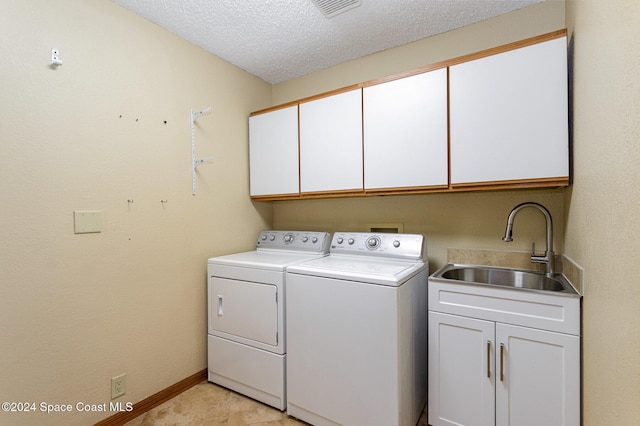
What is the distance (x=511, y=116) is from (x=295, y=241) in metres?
1.63

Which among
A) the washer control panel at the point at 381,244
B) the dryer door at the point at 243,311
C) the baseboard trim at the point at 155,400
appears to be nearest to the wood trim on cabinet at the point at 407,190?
the washer control panel at the point at 381,244

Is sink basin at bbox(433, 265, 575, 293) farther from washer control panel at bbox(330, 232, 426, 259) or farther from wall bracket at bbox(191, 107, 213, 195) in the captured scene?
wall bracket at bbox(191, 107, 213, 195)

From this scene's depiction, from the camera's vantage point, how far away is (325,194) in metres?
2.19

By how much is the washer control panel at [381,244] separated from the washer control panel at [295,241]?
0.11 m

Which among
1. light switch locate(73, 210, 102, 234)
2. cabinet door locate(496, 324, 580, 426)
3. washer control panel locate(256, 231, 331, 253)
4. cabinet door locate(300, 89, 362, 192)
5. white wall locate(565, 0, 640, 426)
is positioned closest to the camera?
white wall locate(565, 0, 640, 426)

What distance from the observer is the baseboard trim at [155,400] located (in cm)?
168

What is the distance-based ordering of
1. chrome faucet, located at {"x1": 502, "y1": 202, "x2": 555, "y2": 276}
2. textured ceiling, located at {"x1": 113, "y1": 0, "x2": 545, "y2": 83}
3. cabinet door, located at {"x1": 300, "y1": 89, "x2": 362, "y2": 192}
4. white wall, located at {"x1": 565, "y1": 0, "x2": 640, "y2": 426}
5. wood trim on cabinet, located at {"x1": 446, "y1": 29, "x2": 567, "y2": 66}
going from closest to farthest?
white wall, located at {"x1": 565, "y1": 0, "x2": 640, "y2": 426} < wood trim on cabinet, located at {"x1": 446, "y1": 29, "x2": 567, "y2": 66} < chrome faucet, located at {"x1": 502, "y1": 202, "x2": 555, "y2": 276} < textured ceiling, located at {"x1": 113, "y1": 0, "x2": 545, "y2": 83} < cabinet door, located at {"x1": 300, "y1": 89, "x2": 362, "y2": 192}

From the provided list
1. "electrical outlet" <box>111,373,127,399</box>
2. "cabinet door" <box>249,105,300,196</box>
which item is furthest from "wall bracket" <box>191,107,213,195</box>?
"electrical outlet" <box>111,373,127,399</box>

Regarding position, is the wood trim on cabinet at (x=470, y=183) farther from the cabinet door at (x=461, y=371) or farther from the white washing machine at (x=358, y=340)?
the cabinet door at (x=461, y=371)

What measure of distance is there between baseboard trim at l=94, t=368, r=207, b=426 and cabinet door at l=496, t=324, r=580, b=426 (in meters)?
1.86

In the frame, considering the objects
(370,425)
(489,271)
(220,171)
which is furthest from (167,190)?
(489,271)

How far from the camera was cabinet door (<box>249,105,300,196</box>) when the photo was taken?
232cm

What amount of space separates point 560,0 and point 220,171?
2.40 metres

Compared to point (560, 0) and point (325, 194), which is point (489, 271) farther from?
point (560, 0)
